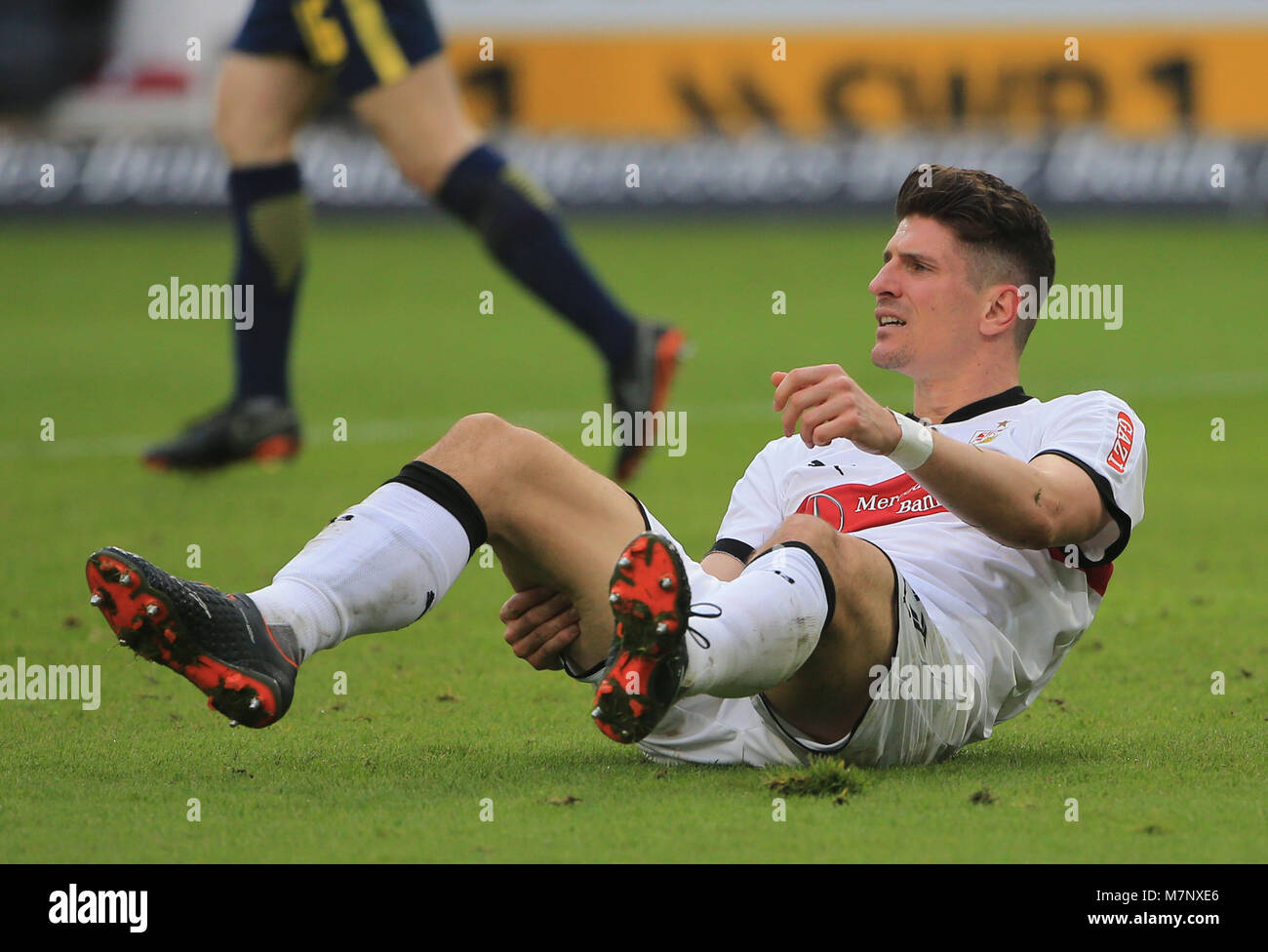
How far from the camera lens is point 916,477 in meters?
3.27

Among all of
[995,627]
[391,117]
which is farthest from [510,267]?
[995,627]

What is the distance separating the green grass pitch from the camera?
10.4 feet

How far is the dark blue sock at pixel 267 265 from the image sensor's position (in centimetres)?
707

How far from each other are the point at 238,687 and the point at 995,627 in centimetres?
133

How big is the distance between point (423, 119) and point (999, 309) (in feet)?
11.5

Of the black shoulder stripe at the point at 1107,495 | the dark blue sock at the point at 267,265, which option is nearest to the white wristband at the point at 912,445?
the black shoulder stripe at the point at 1107,495

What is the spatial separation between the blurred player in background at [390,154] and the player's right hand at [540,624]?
329 cm

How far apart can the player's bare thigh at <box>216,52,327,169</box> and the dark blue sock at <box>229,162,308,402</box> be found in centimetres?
7
